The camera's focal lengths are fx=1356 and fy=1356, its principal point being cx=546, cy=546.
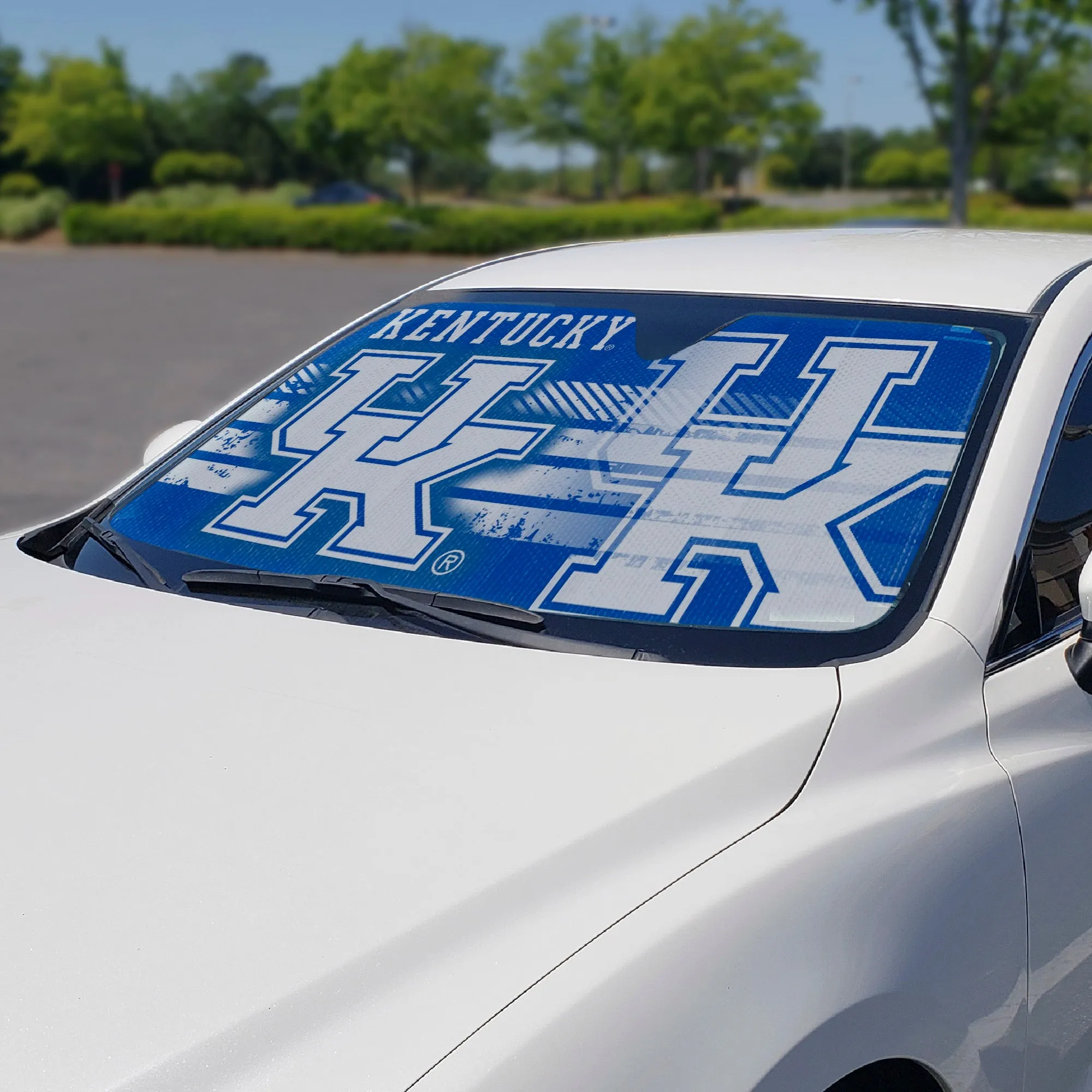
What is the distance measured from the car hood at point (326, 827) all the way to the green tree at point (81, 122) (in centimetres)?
6357

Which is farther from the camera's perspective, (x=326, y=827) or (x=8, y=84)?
(x=8, y=84)

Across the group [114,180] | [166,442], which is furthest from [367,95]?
[166,442]

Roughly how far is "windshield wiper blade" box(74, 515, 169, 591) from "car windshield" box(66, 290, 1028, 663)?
→ 3 centimetres

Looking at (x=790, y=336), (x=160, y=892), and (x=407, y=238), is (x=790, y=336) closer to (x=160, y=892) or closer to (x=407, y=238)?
(x=160, y=892)

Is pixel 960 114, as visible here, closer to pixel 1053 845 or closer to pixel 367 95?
pixel 1053 845

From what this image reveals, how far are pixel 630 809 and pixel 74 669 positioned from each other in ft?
3.04

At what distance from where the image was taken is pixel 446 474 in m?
2.48

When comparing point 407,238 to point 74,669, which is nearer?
point 74,669

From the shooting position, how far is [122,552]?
2520mm

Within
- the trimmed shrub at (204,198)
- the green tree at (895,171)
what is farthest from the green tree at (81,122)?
the green tree at (895,171)

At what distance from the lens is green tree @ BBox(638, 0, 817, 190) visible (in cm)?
4869

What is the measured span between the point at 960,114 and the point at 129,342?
1720cm

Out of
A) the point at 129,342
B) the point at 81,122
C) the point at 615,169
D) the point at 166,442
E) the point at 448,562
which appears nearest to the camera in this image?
the point at 448,562

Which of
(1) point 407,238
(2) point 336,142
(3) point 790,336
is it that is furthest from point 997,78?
(2) point 336,142
